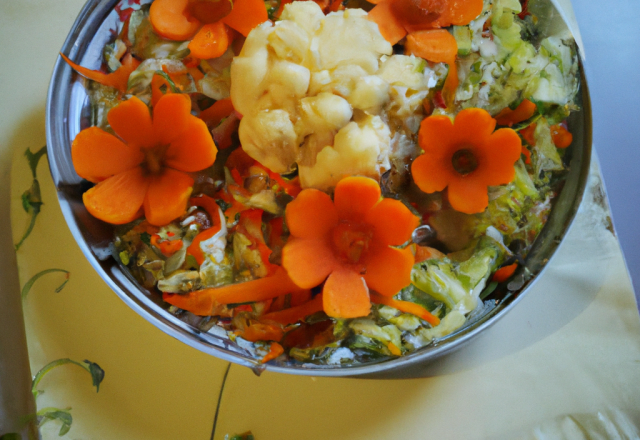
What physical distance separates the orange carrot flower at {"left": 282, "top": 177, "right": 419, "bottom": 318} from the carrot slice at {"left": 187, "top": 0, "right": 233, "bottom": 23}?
0.30 metres

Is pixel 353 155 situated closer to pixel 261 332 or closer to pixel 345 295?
pixel 345 295

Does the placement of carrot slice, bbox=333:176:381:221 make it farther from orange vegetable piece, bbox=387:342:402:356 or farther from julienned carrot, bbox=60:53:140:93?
julienned carrot, bbox=60:53:140:93

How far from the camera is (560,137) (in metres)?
0.66

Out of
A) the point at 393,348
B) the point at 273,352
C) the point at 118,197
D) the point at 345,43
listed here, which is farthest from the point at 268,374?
the point at 345,43

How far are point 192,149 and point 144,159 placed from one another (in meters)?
0.08

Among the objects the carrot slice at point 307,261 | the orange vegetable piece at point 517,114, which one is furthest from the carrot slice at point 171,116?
the orange vegetable piece at point 517,114

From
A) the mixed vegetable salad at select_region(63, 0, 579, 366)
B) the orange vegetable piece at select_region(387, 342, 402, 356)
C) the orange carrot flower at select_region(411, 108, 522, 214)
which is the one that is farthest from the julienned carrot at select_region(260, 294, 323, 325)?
the orange carrot flower at select_region(411, 108, 522, 214)

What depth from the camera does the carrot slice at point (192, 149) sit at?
0.55 metres

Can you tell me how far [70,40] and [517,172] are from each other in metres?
0.69

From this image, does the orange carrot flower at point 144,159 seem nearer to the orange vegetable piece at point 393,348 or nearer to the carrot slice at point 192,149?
the carrot slice at point 192,149

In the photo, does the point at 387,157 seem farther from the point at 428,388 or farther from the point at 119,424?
the point at 119,424

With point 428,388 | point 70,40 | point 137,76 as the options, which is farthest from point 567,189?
point 70,40

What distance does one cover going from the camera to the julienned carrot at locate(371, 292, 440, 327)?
0.56 m

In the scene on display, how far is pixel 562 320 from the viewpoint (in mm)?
762
